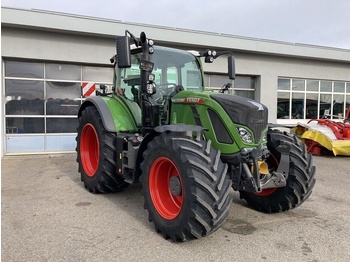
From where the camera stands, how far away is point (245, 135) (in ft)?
12.2

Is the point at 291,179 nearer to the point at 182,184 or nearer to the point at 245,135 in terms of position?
the point at 245,135

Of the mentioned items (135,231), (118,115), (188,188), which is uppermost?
(118,115)

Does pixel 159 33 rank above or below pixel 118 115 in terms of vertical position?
above

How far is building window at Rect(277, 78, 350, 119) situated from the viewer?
519 inches

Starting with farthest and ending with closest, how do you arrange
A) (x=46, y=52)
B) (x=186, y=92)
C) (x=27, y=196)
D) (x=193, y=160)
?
(x=46, y=52), (x=27, y=196), (x=186, y=92), (x=193, y=160)

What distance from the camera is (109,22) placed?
9.32 metres

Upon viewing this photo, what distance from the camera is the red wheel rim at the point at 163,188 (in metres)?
3.71

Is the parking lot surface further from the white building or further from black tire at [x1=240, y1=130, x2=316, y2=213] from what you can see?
the white building

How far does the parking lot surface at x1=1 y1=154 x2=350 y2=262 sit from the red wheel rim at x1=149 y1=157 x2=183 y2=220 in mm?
326

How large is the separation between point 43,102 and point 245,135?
7798mm

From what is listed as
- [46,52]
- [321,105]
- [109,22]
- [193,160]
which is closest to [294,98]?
[321,105]

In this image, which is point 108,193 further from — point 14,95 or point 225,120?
point 14,95

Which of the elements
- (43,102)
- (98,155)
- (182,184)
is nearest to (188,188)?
(182,184)

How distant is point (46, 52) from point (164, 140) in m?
7.12
